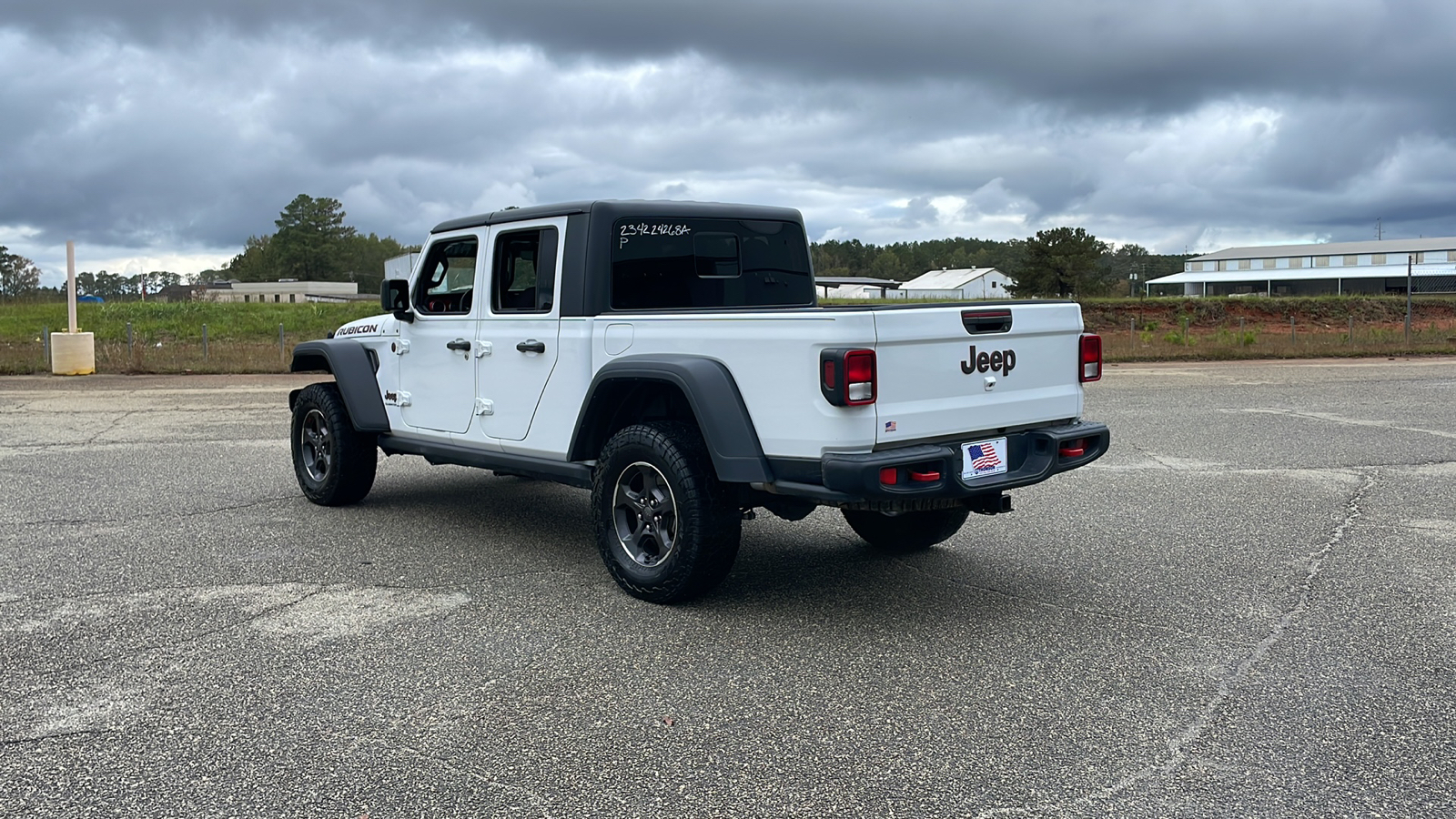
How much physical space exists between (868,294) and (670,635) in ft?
12.8

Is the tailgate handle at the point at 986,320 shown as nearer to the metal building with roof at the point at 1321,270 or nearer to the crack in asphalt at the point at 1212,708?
the crack in asphalt at the point at 1212,708

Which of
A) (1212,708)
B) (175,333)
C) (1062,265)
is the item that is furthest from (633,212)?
(1062,265)

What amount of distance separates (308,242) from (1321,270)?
3851 inches

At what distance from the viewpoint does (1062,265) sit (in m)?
79.2

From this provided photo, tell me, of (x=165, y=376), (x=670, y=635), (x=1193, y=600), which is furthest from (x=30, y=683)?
(x=165, y=376)

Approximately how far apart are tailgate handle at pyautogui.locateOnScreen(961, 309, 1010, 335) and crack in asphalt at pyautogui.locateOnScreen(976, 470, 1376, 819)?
1.74 meters

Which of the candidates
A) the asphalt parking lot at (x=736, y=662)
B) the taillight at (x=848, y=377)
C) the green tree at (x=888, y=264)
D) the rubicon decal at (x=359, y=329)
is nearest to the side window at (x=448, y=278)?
the rubicon decal at (x=359, y=329)

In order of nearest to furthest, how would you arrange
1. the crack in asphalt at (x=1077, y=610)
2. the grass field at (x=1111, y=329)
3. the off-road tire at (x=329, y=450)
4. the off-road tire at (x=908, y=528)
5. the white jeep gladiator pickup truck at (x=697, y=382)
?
the white jeep gladiator pickup truck at (x=697, y=382)
the crack in asphalt at (x=1077, y=610)
the off-road tire at (x=908, y=528)
the off-road tire at (x=329, y=450)
the grass field at (x=1111, y=329)

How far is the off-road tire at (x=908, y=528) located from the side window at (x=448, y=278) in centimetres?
259

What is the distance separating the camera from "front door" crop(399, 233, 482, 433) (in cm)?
668

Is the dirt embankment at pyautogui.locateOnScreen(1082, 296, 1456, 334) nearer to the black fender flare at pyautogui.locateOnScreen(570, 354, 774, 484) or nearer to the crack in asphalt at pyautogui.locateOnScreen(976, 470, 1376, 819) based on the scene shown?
the crack in asphalt at pyautogui.locateOnScreen(976, 470, 1376, 819)

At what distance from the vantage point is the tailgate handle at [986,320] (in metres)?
5.11

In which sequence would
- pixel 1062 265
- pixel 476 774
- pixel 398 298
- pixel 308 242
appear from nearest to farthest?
pixel 476 774 < pixel 398 298 < pixel 1062 265 < pixel 308 242

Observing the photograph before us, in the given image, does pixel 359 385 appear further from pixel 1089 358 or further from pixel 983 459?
pixel 1089 358
